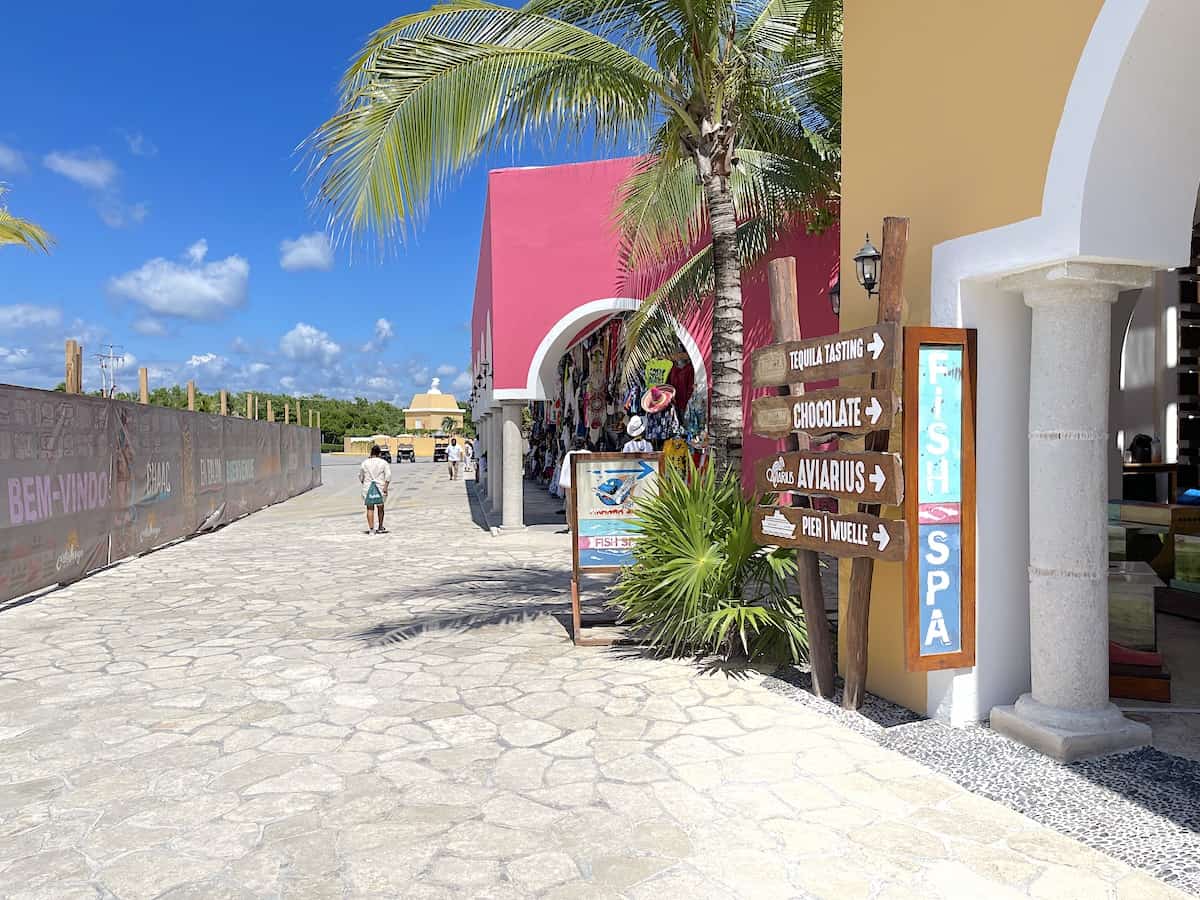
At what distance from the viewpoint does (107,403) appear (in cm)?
1080

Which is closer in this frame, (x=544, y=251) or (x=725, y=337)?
(x=725, y=337)

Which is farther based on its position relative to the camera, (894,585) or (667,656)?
(667,656)

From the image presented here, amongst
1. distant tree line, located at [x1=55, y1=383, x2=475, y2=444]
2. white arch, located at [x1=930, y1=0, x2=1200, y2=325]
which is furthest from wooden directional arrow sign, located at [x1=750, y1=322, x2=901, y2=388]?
distant tree line, located at [x1=55, y1=383, x2=475, y2=444]

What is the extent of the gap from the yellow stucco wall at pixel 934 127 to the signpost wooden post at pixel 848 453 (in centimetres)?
25

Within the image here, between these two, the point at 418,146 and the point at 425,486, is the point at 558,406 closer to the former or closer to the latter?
the point at 425,486

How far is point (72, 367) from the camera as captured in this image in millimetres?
9719

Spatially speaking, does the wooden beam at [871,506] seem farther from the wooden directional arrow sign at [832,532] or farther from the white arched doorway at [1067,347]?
the white arched doorway at [1067,347]

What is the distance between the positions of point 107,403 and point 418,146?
665 centimetres

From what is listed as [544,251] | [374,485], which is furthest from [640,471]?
[374,485]

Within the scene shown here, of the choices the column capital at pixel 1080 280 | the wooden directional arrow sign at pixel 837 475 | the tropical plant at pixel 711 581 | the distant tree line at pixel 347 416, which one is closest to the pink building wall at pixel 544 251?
the tropical plant at pixel 711 581

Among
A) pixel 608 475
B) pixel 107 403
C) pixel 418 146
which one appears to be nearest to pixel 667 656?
pixel 608 475

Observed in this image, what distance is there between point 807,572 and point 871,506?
761 millimetres

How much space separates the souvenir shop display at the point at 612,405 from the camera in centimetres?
1373

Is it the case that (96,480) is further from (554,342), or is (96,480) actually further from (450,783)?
(450,783)
